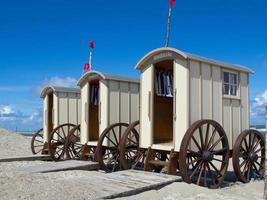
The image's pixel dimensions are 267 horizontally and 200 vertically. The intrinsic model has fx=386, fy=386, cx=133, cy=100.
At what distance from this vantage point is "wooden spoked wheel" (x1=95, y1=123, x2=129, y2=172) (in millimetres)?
11898

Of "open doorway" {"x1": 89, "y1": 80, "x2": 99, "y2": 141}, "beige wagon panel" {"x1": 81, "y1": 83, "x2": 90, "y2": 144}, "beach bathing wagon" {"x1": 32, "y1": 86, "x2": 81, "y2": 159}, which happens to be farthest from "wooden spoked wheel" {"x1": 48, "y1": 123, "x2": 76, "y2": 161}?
"beige wagon panel" {"x1": 81, "y1": 83, "x2": 90, "y2": 144}

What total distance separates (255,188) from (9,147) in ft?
48.0

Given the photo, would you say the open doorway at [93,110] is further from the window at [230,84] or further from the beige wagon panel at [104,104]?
the window at [230,84]

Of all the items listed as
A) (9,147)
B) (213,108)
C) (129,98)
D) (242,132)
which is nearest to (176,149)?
(213,108)

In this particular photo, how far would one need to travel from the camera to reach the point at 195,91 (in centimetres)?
930

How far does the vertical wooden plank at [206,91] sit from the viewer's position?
952 centimetres

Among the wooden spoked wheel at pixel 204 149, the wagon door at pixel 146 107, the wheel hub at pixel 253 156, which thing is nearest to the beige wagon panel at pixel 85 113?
the wagon door at pixel 146 107

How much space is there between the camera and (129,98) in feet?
43.1

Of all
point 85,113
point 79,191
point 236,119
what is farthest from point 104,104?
point 79,191

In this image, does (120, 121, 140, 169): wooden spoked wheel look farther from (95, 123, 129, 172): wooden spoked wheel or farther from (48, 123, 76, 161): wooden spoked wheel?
(48, 123, 76, 161): wooden spoked wheel

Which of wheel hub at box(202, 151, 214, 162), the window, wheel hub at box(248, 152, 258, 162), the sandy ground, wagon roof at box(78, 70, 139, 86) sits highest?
wagon roof at box(78, 70, 139, 86)

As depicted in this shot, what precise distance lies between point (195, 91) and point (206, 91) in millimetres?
444

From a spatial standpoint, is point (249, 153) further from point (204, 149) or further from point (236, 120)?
point (204, 149)

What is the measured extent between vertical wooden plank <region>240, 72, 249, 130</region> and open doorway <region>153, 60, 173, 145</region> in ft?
6.69
